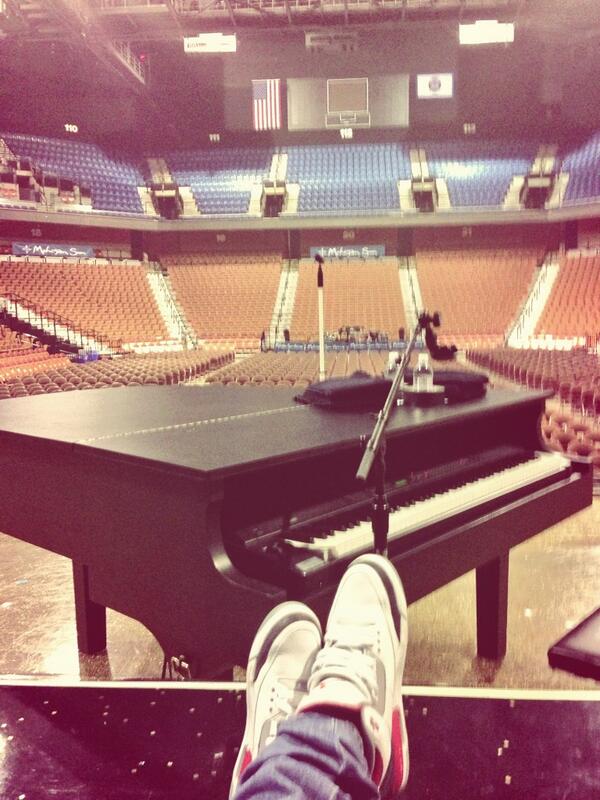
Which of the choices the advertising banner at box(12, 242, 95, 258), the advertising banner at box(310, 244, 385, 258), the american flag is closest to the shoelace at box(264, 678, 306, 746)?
the american flag

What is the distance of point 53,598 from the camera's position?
2729mm

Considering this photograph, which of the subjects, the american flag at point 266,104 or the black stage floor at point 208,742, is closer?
the black stage floor at point 208,742

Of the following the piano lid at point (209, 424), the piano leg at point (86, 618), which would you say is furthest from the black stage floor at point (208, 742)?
the piano leg at point (86, 618)

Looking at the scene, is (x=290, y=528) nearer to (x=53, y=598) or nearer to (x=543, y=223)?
(x=53, y=598)

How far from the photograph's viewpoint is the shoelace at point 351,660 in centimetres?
98

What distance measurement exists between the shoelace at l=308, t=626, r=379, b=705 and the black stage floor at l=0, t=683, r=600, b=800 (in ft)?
0.85

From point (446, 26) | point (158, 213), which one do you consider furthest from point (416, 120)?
point (158, 213)

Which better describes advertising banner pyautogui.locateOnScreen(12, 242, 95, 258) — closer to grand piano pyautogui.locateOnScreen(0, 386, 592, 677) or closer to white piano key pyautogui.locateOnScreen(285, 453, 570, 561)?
grand piano pyautogui.locateOnScreen(0, 386, 592, 677)

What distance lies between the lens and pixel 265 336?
15758 mm

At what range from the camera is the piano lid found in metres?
1.40

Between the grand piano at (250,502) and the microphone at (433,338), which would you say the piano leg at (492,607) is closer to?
the grand piano at (250,502)

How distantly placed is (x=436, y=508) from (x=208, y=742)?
0.82 meters

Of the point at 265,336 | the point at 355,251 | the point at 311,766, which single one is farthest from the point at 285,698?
the point at 355,251

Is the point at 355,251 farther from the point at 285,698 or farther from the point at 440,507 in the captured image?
the point at 285,698
